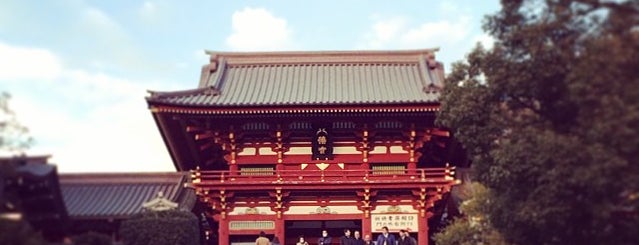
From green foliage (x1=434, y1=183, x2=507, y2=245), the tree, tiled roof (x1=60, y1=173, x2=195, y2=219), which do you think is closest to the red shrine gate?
tiled roof (x1=60, y1=173, x2=195, y2=219)

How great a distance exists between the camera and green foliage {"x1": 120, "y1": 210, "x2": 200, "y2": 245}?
56.5ft

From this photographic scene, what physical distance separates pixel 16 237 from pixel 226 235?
1225 cm

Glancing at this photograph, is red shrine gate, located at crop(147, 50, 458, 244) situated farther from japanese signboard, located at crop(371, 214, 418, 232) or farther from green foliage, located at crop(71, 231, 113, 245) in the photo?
green foliage, located at crop(71, 231, 113, 245)

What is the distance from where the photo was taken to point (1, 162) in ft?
39.0

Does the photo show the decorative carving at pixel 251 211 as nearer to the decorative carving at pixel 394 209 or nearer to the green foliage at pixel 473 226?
the decorative carving at pixel 394 209

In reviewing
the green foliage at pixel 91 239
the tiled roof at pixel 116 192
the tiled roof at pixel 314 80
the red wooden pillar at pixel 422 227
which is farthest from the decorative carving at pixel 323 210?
the green foliage at pixel 91 239

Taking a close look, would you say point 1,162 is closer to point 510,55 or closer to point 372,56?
point 510,55

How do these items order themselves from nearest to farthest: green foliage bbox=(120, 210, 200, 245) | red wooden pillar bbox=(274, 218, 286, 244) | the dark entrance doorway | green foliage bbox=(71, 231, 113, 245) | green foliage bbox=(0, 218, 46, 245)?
1. green foliage bbox=(0, 218, 46, 245)
2. green foliage bbox=(71, 231, 113, 245)
3. green foliage bbox=(120, 210, 200, 245)
4. red wooden pillar bbox=(274, 218, 286, 244)
5. the dark entrance doorway

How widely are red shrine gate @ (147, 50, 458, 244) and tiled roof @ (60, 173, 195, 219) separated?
73cm

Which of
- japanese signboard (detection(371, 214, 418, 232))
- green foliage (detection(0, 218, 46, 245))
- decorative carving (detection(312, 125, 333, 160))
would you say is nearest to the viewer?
green foliage (detection(0, 218, 46, 245))

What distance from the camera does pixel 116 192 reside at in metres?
19.4

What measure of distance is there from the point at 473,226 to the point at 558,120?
5.46m

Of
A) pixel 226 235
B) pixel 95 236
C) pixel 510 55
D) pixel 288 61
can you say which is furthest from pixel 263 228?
pixel 510 55

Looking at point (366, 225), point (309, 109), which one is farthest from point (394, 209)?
point (309, 109)
